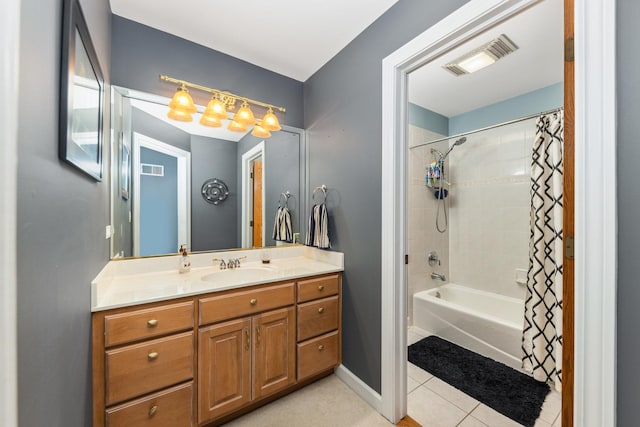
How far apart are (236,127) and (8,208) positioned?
1.69 m

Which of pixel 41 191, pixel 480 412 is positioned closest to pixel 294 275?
pixel 41 191

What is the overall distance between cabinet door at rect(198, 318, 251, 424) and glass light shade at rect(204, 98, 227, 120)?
4.72 ft

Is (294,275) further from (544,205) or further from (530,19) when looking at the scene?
(530,19)

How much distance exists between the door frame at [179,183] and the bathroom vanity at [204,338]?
192mm

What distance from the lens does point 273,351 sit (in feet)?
5.32

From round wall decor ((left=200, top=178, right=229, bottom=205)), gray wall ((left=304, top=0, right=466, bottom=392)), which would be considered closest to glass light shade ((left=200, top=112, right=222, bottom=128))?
round wall decor ((left=200, top=178, right=229, bottom=205))

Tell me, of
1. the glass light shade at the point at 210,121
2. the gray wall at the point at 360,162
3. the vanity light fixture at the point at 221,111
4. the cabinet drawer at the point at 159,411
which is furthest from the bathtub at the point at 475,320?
the glass light shade at the point at 210,121

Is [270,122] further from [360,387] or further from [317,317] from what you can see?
[360,387]

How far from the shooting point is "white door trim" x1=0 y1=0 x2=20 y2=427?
45cm

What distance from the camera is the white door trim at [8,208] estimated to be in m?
0.45

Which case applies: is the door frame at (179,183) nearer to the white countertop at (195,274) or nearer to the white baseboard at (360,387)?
the white countertop at (195,274)

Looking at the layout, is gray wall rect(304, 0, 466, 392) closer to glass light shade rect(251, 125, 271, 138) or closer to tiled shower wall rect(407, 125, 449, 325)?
glass light shade rect(251, 125, 271, 138)

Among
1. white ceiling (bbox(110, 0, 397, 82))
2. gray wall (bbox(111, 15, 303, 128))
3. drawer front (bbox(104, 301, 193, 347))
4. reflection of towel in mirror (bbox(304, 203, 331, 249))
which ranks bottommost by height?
drawer front (bbox(104, 301, 193, 347))

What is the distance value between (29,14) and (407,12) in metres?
1.63
